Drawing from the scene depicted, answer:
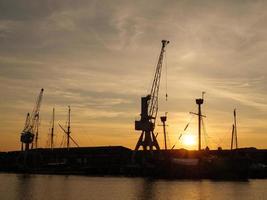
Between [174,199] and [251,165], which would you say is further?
[251,165]

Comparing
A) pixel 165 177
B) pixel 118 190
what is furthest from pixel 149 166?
pixel 118 190

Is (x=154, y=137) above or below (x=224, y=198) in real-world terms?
above

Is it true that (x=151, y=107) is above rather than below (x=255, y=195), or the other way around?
above

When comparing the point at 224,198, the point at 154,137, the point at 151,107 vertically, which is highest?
the point at 151,107

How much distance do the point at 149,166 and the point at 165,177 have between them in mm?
11635

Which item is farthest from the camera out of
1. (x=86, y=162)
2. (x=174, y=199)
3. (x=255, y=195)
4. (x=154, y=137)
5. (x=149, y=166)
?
(x=86, y=162)

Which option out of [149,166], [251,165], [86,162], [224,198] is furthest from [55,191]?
[86,162]

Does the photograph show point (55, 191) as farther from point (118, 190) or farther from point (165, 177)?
point (165, 177)

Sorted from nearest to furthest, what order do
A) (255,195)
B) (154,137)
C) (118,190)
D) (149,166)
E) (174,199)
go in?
(174,199) → (255,195) → (118,190) → (149,166) → (154,137)

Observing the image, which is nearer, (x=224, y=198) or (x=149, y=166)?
(x=224, y=198)

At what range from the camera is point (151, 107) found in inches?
5763

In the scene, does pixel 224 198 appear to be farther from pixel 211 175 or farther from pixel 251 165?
pixel 251 165

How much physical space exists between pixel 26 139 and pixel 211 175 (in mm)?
96024

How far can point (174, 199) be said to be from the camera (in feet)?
232
